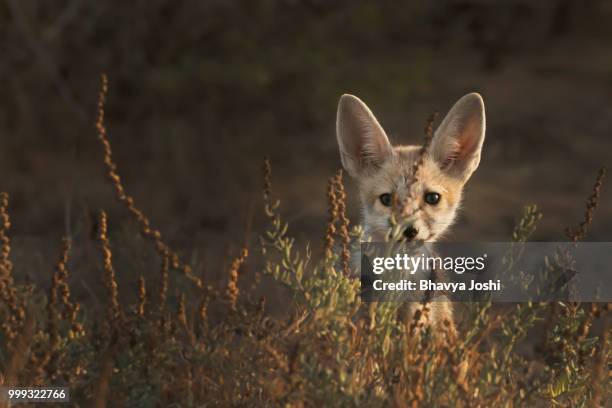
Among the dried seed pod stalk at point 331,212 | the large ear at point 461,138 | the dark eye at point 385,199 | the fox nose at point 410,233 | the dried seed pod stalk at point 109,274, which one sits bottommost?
the dried seed pod stalk at point 109,274

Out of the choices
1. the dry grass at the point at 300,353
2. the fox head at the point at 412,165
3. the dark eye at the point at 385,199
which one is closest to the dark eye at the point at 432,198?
the fox head at the point at 412,165

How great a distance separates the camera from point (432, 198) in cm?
389

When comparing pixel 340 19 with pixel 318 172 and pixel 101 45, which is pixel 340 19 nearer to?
pixel 318 172

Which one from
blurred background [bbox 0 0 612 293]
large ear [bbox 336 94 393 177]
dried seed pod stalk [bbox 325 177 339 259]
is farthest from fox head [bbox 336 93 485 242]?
blurred background [bbox 0 0 612 293]

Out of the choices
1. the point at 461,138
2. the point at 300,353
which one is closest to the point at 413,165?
the point at 461,138

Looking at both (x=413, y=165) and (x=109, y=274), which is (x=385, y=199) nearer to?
(x=413, y=165)

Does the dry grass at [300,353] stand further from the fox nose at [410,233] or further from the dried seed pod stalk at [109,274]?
the fox nose at [410,233]

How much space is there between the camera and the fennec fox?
3.74m

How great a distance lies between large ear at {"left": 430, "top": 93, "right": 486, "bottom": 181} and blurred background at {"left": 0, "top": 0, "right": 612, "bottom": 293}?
3.12 m

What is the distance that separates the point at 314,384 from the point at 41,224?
5220 mm

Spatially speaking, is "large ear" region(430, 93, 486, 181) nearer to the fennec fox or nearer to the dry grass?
the fennec fox

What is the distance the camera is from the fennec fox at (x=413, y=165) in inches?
147

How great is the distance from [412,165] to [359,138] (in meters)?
0.27

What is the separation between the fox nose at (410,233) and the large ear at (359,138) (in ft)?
1.60
